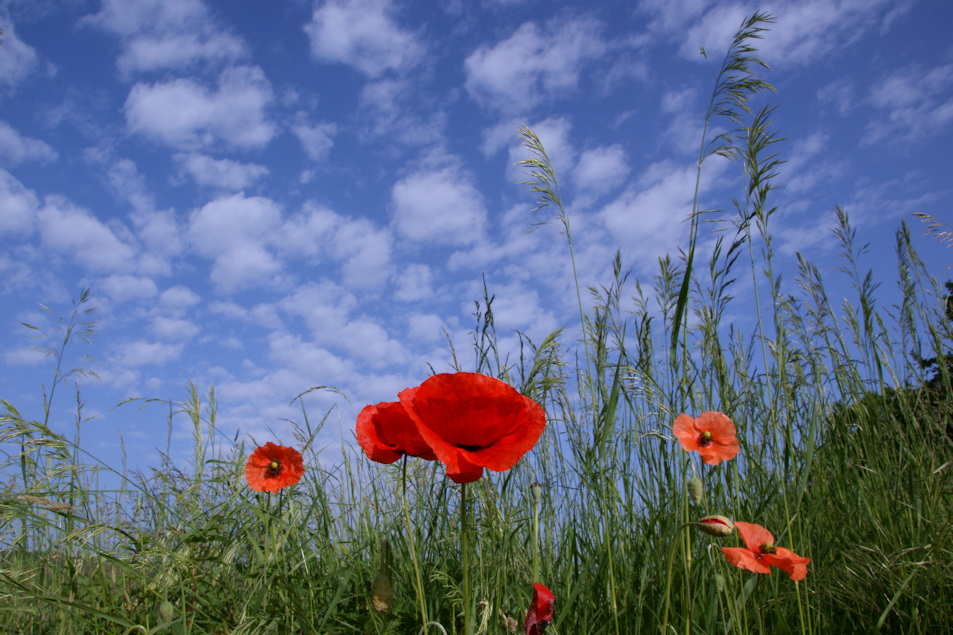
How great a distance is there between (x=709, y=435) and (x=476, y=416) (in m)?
0.82

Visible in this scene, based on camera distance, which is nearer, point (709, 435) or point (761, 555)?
point (761, 555)

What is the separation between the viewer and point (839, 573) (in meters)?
2.13

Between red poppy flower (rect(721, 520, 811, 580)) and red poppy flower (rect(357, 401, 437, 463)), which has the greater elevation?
red poppy flower (rect(357, 401, 437, 463))

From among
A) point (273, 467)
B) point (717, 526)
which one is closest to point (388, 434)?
point (717, 526)

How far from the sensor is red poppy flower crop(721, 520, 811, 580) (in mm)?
1268

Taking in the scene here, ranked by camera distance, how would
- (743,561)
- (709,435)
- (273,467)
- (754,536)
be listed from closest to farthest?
(743,561) < (754,536) < (709,435) < (273,467)

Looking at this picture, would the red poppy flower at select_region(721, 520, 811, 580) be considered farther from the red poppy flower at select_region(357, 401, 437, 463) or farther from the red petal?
the red poppy flower at select_region(357, 401, 437, 463)

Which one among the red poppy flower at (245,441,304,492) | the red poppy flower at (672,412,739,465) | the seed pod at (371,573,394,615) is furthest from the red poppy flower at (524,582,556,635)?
the red poppy flower at (245,441,304,492)

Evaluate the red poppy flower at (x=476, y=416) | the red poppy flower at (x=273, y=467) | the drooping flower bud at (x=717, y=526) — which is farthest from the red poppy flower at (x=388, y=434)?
the red poppy flower at (x=273, y=467)

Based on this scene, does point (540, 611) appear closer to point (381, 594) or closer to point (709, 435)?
point (381, 594)

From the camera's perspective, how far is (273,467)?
188cm

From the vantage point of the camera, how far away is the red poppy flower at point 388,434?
3.48 ft

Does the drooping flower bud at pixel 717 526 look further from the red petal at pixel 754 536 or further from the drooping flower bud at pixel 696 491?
the red petal at pixel 754 536

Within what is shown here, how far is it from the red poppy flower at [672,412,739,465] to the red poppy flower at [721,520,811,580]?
0.18 metres
